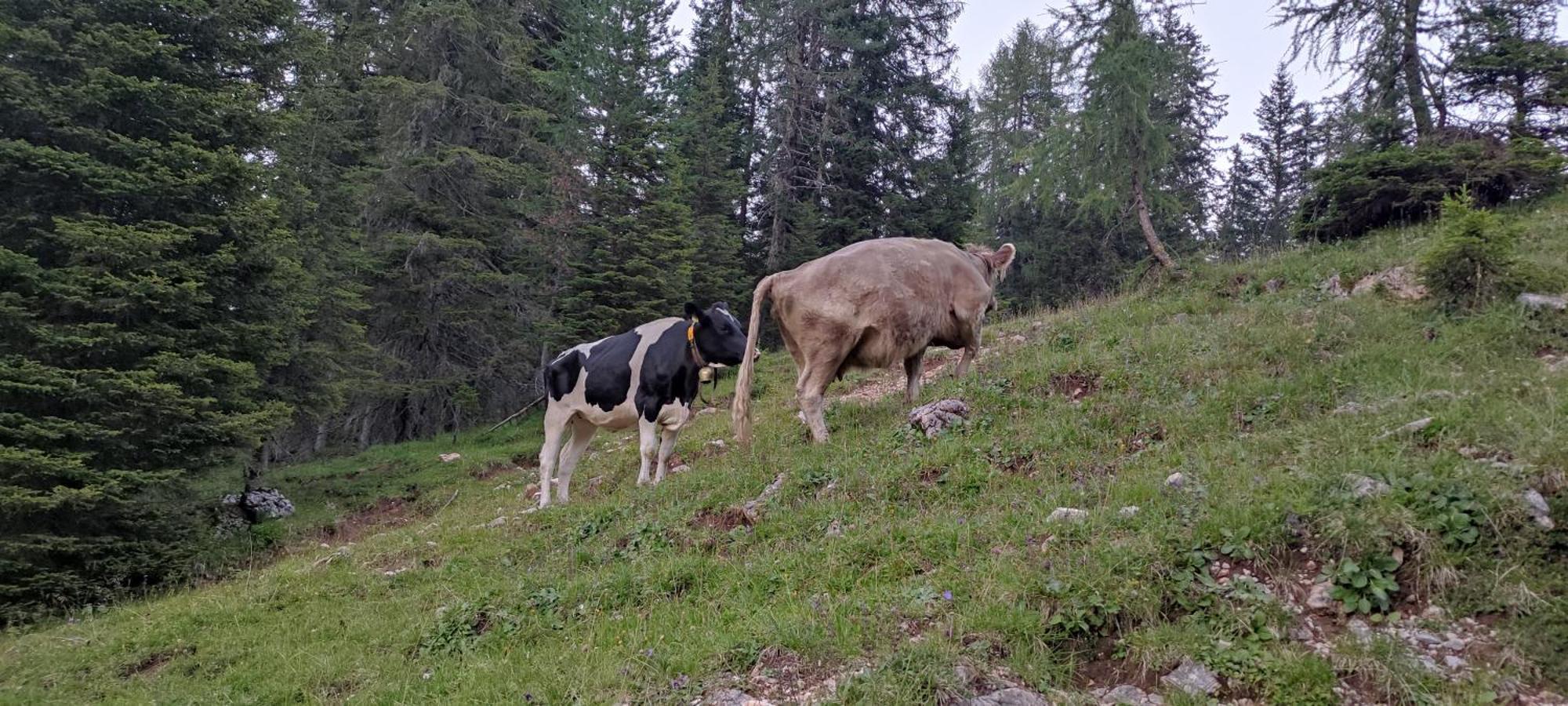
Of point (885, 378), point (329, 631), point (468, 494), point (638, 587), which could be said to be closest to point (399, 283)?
point (468, 494)

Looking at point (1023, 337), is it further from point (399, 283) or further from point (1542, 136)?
point (399, 283)

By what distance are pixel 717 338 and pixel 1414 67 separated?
16055 mm

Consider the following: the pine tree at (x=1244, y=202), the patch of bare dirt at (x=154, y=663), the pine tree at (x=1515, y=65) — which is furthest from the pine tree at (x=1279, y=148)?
the patch of bare dirt at (x=154, y=663)

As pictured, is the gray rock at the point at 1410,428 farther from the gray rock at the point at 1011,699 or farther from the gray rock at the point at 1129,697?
the gray rock at the point at 1011,699

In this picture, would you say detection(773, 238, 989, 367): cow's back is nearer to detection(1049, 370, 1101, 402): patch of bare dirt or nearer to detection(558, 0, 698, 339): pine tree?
detection(1049, 370, 1101, 402): patch of bare dirt

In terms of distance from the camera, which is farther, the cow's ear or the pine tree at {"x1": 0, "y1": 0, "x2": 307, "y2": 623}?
the cow's ear

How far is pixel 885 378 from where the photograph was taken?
42.2 ft


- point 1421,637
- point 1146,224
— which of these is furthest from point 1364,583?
point 1146,224

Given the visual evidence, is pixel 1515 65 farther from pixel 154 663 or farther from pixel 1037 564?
pixel 154 663

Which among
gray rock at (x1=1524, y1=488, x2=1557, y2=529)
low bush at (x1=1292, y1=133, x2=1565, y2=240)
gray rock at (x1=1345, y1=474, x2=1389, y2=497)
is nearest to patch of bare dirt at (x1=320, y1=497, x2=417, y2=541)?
gray rock at (x1=1345, y1=474, x2=1389, y2=497)

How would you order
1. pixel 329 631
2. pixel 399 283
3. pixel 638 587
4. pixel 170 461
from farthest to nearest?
1. pixel 399 283
2. pixel 170 461
3. pixel 329 631
4. pixel 638 587

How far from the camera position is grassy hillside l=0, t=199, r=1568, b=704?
3209 millimetres

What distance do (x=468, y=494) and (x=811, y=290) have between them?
8.34m

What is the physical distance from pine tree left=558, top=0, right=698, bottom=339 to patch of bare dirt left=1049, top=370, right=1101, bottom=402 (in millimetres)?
12541
